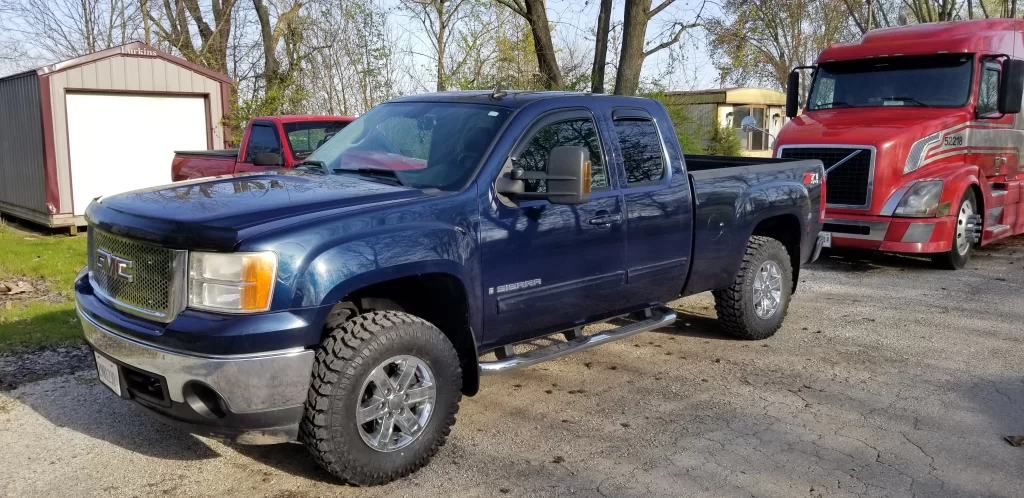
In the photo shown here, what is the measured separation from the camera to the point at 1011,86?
970 centimetres

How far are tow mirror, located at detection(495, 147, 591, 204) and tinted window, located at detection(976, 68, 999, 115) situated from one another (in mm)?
7514

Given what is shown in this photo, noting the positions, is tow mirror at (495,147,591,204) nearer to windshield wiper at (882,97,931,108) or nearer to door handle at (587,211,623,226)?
door handle at (587,211,623,226)

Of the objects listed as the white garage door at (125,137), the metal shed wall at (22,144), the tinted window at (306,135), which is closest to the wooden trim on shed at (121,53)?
the metal shed wall at (22,144)

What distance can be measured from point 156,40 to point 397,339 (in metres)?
22.1

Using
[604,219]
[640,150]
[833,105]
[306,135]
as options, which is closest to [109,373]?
[604,219]

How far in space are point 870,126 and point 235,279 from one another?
843cm

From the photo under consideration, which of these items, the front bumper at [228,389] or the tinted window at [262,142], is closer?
the front bumper at [228,389]

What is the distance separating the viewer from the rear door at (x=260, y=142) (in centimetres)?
1047

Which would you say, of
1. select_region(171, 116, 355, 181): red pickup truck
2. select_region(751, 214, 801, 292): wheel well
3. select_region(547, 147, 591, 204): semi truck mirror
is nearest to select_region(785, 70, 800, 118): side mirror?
select_region(751, 214, 801, 292): wheel well

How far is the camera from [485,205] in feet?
14.6

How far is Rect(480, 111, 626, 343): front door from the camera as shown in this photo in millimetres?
4527

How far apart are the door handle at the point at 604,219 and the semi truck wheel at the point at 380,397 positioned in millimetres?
1323

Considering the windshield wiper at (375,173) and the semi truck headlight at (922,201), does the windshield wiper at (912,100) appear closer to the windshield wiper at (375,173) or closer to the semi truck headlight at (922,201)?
the semi truck headlight at (922,201)

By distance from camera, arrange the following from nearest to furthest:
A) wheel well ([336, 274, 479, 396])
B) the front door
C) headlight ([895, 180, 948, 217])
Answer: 1. wheel well ([336, 274, 479, 396])
2. the front door
3. headlight ([895, 180, 948, 217])
